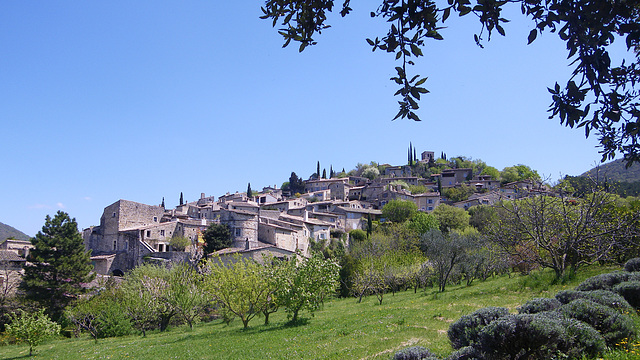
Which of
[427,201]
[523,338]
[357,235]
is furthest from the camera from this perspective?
[427,201]

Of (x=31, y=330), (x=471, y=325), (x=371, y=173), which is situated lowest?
(x=31, y=330)

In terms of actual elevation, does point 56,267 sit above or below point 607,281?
below

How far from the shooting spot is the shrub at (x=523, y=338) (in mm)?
7324

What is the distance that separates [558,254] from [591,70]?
18030mm

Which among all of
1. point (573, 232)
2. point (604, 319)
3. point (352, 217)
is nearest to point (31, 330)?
point (604, 319)

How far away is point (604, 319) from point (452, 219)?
6374 cm

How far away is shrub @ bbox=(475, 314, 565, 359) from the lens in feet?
24.0

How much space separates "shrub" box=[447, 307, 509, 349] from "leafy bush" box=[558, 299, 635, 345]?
4.70ft

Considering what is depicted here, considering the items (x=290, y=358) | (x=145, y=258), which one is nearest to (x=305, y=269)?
(x=290, y=358)

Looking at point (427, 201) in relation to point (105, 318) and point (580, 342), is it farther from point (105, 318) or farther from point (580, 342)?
point (580, 342)

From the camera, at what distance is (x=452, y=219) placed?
69688 millimetres

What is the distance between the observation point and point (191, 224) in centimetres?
5884

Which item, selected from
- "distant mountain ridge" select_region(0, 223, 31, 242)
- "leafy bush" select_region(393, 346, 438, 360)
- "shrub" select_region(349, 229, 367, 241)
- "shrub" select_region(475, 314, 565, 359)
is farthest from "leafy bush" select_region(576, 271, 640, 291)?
"distant mountain ridge" select_region(0, 223, 31, 242)

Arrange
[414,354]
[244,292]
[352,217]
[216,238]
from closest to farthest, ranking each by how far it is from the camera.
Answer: [414,354] → [244,292] → [216,238] → [352,217]
